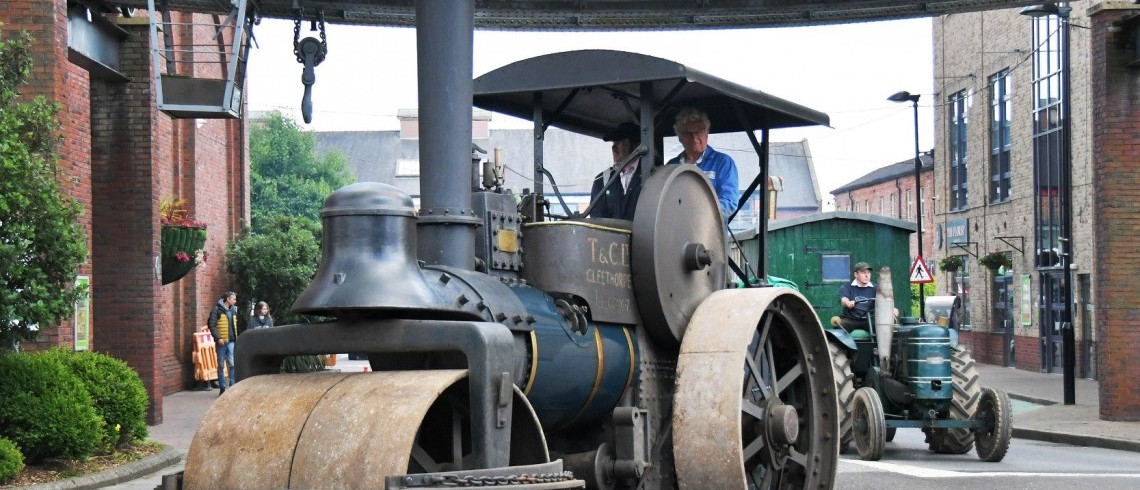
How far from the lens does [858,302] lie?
14.7m

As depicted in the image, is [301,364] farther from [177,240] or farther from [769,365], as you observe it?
[769,365]

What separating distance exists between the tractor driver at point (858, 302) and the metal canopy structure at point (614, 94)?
668 centimetres

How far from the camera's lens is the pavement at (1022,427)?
1152 centimetres

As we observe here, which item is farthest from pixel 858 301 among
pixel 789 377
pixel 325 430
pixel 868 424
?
pixel 325 430

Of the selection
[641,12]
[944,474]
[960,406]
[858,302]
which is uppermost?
[641,12]

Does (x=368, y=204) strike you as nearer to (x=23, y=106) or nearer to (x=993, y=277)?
(x=23, y=106)

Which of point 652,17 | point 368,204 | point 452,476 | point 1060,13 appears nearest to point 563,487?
point 452,476

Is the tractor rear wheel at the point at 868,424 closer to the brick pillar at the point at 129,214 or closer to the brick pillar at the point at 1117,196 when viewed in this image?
the brick pillar at the point at 1117,196

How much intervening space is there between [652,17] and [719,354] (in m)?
8.31

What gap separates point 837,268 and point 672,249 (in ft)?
46.8

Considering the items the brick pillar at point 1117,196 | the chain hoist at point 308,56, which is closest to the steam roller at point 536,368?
the chain hoist at point 308,56

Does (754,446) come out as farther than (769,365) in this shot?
No

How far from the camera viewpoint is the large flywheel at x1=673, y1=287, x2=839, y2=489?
617 centimetres

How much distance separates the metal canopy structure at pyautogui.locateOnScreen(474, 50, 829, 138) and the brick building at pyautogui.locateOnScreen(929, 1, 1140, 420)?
10.4m
